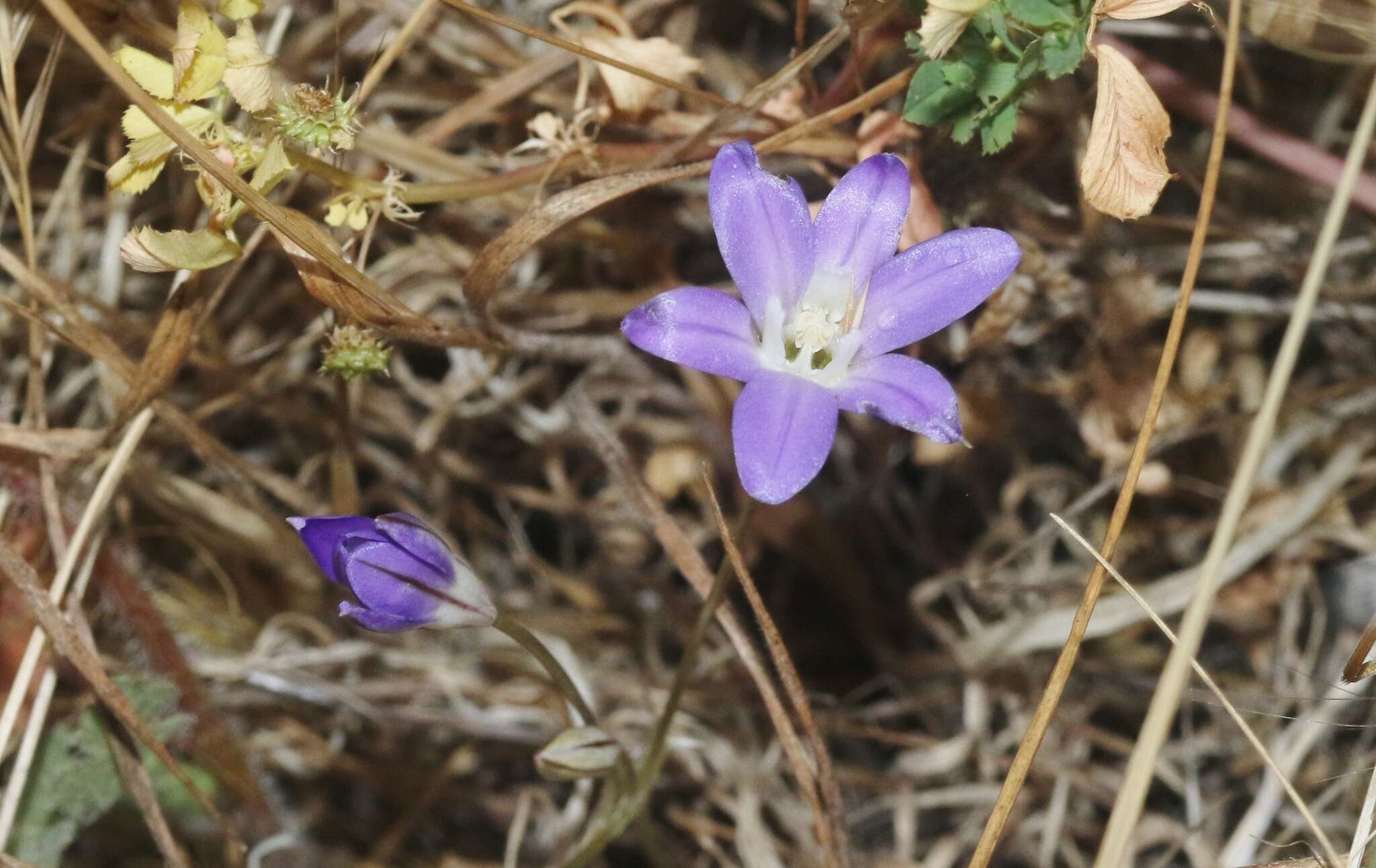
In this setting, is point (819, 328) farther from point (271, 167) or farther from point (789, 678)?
point (271, 167)

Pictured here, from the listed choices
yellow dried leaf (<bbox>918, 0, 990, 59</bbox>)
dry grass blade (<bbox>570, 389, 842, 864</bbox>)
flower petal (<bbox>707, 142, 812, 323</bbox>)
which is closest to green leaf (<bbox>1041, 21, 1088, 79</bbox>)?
yellow dried leaf (<bbox>918, 0, 990, 59</bbox>)

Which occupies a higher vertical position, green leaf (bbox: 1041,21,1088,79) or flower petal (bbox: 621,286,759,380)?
green leaf (bbox: 1041,21,1088,79)

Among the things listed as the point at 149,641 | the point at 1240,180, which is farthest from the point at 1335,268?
the point at 149,641

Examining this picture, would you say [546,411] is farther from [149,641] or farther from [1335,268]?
[1335,268]

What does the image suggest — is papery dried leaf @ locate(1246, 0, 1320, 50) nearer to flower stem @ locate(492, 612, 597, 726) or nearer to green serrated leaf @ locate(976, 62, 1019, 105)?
green serrated leaf @ locate(976, 62, 1019, 105)

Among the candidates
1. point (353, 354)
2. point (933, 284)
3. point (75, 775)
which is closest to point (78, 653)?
point (75, 775)

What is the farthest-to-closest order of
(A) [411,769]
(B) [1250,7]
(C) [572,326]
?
(A) [411,769], (C) [572,326], (B) [1250,7]

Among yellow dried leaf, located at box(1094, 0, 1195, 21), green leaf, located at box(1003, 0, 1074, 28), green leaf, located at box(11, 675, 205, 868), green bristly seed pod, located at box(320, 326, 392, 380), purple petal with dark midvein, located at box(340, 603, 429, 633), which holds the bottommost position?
green leaf, located at box(11, 675, 205, 868)
